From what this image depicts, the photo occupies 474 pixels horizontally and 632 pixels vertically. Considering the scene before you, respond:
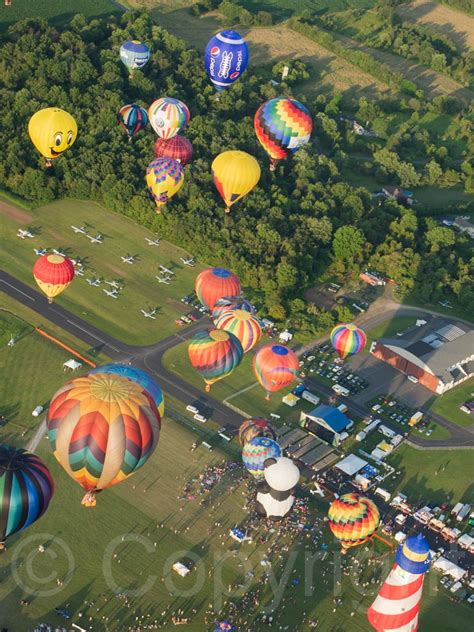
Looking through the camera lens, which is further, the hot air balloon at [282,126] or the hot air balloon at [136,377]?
the hot air balloon at [282,126]

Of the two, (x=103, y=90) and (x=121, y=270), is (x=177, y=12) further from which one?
(x=121, y=270)

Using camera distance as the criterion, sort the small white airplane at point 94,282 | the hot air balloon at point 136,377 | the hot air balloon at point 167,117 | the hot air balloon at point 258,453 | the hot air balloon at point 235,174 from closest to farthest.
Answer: the hot air balloon at point 136,377, the hot air balloon at point 258,453, the small white airplane at point 94,282, the hot air balloon at point 235,174, the hot air balloon at point 167,117

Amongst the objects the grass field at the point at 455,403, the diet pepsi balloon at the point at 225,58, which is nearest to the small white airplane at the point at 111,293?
the grass field at the point at 455,403

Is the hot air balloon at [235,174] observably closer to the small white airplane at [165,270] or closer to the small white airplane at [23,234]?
the small white airplane at [165,270]

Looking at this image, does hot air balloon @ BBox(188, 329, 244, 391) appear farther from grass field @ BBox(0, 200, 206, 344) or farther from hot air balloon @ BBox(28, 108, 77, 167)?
hot air balloon @ BBox(28, 108, 77, 167)

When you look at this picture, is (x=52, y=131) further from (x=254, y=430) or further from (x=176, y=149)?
(x=254, y=430)

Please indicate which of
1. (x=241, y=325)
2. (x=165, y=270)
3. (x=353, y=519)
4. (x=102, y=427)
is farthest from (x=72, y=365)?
(x=353, y=519)
